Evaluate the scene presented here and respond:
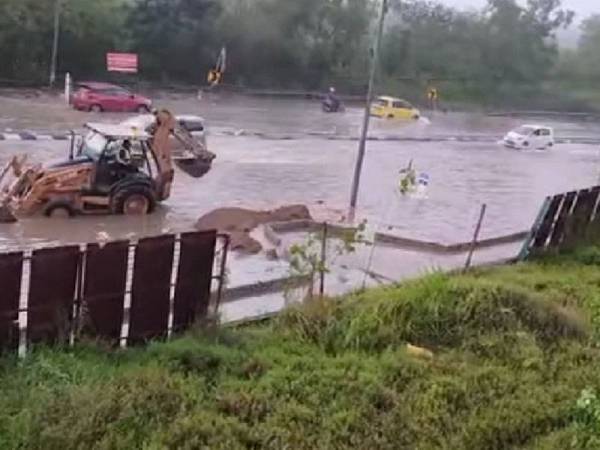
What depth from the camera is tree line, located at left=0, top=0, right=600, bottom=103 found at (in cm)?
4219

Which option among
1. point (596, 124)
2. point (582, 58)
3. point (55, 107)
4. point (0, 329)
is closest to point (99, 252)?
point (0, 329)

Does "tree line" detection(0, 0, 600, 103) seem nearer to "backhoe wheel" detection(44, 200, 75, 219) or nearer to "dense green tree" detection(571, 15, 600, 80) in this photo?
"dense green tree" detection(571, 15, 600, 80)

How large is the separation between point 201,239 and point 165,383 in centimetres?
183

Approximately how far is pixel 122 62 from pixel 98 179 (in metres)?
26.4

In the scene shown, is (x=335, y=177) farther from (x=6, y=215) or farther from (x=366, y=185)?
(x=6, y=215)

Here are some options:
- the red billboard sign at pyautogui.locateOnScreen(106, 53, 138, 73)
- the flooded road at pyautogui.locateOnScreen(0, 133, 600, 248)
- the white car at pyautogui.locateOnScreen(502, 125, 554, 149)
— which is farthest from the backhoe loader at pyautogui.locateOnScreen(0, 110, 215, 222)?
the red billboard sign at pyautogui.locateOnScreen(106, 53, 138, 73)

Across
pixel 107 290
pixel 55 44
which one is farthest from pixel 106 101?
pixel 107 290

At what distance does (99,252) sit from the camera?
8273mm

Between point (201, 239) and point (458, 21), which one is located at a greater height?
point (458, 21)

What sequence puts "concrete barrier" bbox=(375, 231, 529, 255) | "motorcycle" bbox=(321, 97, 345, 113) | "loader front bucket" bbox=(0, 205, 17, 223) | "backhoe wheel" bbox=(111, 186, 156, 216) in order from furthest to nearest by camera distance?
"motorcycle" bbox=(321, 97, 345, 113) → "backhoe wheel" bbox=(111, 186, 156, 216) → "loader front bucket" bbox=(0, 205, 17, 223) → "concrete barrier" bbox=(375, 231, 529, 255)

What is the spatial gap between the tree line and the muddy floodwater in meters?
4.85

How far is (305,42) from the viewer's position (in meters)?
50.1

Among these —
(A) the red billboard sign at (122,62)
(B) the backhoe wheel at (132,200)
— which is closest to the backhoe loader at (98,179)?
(B) the backhoe wheel at (132,200)

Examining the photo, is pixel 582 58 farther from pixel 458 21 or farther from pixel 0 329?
pixel 0 329
